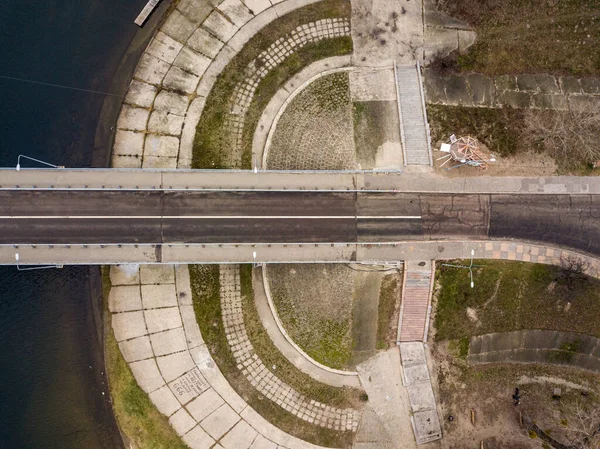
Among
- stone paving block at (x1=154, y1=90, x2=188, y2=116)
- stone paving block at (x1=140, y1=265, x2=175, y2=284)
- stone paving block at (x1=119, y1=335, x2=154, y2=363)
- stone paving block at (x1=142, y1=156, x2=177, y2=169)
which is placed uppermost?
stone paving block at (x1=154, y1=90, x2=188, y2=116)

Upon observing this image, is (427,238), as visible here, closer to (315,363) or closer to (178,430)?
(315,363)

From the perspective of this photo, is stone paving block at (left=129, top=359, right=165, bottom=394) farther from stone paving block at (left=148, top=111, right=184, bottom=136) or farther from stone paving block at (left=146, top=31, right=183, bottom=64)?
stone paving block at (left=146, top=31, right=183, bottom=64)

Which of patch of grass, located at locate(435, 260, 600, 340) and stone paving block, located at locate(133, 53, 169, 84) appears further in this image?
stone paving block, located at locate(133, 53, 169, 84)

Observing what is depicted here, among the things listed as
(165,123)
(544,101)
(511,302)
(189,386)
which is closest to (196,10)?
(165,123)

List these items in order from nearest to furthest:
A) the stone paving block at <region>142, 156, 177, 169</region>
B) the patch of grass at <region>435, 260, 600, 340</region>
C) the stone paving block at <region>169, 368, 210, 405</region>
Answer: the stone paving block at <region>169, 368, 210, 405</region> → the stone paving block at <region>142, 156, 177, 169</region> → the patch of grass at <region>435, 260, 600, 340</region>

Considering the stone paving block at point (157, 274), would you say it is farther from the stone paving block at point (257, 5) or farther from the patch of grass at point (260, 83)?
the stone paving block at point (257, 5)

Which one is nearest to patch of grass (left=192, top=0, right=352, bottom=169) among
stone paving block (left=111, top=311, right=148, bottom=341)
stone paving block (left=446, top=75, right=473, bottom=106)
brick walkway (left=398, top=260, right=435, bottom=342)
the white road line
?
the white road line

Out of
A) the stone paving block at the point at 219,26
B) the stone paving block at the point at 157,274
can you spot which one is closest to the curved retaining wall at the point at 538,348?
the stone paving block at the point at 157,274

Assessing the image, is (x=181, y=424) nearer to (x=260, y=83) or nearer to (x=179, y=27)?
(x=260, y=83)
